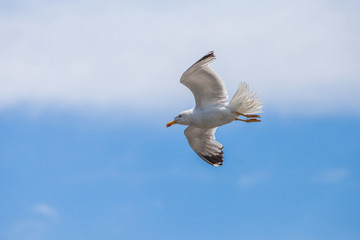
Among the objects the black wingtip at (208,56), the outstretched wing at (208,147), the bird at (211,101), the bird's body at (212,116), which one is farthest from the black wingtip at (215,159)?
the black wingtip at (208,56)

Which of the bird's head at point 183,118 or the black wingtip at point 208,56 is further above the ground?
the black wingtip at point 208,56

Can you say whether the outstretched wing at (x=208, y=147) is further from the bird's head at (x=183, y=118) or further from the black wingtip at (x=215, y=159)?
the bird's head at (x=183, y=118)

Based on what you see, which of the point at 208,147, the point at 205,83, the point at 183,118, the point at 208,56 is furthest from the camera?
the point at 208,147

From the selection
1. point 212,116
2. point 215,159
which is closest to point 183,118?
point 212,116

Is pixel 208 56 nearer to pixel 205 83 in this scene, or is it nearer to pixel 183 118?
pixel 205 83

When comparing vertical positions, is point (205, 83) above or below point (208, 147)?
above

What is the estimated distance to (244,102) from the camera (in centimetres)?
1280

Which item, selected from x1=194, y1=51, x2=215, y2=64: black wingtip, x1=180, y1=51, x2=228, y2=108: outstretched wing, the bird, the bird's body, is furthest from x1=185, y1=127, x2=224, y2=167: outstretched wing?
x1=194, y1=51, x2=215, y2=64: black wingtip

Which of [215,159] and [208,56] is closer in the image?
[208,56]

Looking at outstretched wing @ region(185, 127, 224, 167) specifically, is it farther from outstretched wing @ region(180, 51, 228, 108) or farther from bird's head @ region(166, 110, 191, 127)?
outstretched wing @ region(180, 51, 228, 108)

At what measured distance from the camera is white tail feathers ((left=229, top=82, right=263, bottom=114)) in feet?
41.8

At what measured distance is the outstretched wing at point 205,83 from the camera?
12727 mm

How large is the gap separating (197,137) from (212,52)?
2390 millimetres

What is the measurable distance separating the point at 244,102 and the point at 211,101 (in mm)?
771
